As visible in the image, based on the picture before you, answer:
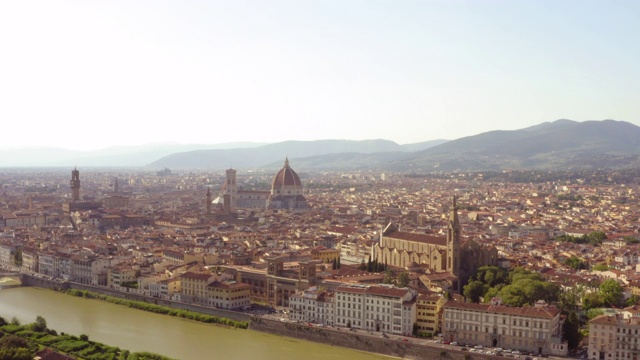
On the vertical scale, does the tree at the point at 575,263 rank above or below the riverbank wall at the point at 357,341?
above

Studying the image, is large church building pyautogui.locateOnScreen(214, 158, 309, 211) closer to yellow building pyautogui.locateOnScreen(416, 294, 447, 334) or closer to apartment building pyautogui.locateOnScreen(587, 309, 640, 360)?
yellow building pyautogui.locateOnScreen(416, 294, 447, 334)

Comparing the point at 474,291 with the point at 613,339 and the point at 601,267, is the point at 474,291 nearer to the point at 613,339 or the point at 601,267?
the point at 613,339

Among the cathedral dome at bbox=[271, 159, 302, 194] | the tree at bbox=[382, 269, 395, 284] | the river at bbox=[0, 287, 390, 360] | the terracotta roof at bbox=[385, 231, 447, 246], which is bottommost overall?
the river at bbox=[0, 287, 390, 360]

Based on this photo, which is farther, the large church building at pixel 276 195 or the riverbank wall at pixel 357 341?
the large church building at pixel 276 195

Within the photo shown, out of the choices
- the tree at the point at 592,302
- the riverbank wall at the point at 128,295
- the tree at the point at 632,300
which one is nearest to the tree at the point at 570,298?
the tree at the point at 592,302

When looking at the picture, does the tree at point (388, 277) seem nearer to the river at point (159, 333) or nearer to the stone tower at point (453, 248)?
the stone tower at point (453, 248)

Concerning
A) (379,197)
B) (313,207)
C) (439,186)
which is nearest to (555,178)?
(439,186)

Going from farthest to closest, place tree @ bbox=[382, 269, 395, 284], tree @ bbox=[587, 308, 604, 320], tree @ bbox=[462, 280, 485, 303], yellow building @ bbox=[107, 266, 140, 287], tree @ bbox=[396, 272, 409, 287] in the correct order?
yellow building @ bbox=[107, 266, 140, 287] < tree @ bbox=[382, 269, 395, 284] < tree @ bbox=[396, 272, 409, 287] < tree @ bbox=[462, 280, 485, 303] < tree @ bbox=[587, 308, 604, 320]

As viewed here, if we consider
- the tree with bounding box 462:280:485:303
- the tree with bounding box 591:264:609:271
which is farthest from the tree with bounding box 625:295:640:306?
the tree with bounding box 591:264:609:271
